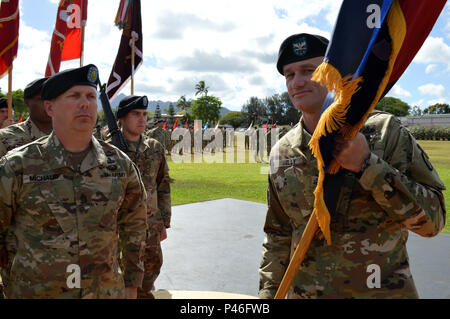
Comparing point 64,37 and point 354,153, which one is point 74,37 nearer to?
point 64,37

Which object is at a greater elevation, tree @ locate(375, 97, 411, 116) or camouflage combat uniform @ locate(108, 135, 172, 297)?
tree @ locate(375, 97, 411, 116)

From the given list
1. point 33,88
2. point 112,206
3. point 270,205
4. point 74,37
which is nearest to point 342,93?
point 270,205

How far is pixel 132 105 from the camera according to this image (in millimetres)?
4168

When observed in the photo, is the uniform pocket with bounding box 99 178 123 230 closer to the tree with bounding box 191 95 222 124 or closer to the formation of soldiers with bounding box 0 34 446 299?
the formation of soldiers with bounding box 0 34 446 299

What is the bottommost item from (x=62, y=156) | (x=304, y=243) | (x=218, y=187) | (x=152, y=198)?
(x=218, y=187)

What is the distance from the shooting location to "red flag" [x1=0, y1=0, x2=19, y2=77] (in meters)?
5.05

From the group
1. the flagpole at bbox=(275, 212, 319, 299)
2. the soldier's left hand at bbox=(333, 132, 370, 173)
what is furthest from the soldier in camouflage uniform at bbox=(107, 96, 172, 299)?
the soldier's left hand at bbox=(333, 132, 370, 173)

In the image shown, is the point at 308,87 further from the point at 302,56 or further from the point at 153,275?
the point at 153,275

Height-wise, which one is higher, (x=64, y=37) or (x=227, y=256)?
(x=64, y=37)

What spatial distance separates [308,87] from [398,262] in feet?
3.14

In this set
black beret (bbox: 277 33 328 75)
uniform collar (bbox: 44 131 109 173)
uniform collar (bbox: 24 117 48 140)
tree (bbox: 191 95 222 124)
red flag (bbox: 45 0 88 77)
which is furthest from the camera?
tree (bbox: 191 95 222 124)

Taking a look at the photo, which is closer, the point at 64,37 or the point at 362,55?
the point at 362,55

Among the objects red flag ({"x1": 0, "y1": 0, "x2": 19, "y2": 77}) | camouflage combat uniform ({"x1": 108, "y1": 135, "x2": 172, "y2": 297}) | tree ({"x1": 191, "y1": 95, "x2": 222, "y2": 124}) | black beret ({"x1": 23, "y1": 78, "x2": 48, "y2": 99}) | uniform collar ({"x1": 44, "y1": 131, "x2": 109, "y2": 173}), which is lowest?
camouflage combat uniform ({"x1": 108, "y1": 135, "x2": 172, "y2": 297})

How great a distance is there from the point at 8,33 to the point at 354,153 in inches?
216
